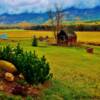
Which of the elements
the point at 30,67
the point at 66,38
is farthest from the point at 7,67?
the point at 66,38

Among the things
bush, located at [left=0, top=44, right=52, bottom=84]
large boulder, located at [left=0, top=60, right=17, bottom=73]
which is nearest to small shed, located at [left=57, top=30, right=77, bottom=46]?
bush, located at [left=0, top=44, right=52, bottom=84]

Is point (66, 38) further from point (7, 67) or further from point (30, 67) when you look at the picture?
point (30, 67)

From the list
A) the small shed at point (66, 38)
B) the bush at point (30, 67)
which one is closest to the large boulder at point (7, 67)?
the bush at point (30, 67)

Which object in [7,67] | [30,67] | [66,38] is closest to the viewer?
[30,67]

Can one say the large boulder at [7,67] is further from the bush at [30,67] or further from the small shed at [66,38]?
the small shed at [66,38]

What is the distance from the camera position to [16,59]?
23078 mm

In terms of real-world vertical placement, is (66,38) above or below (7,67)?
below

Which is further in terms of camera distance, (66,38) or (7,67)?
(66,38)

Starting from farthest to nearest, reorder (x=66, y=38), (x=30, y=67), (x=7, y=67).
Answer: (x=66, y=38)
(x=7, y=67)
(x=30, y=67)

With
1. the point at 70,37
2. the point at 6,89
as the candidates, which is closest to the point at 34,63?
the point at 6,89

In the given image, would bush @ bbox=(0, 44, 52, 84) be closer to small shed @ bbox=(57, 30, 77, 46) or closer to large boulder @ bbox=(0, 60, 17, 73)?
large boulder @ bbox=(0, 60, 17, 73)

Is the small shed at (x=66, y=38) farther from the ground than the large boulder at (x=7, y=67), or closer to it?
closer to it

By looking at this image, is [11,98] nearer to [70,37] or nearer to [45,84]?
[45,84]

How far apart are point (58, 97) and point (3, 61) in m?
4.56
